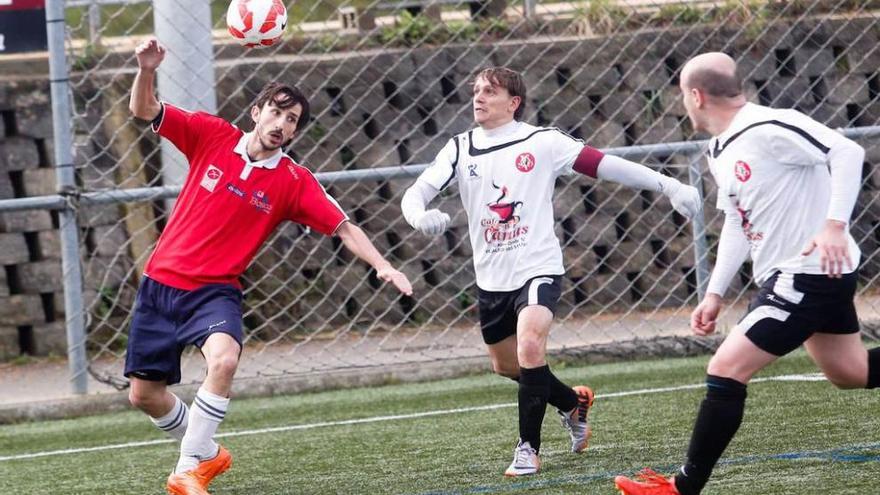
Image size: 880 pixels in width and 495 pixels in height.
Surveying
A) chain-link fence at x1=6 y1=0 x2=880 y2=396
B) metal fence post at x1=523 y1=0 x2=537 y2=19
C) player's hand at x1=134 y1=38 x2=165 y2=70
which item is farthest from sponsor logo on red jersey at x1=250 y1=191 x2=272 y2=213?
metal fence post at x1=523 y1=0 x2=537 y2=19

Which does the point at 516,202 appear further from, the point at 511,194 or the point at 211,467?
the point at 211,467

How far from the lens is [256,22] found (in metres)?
6.40

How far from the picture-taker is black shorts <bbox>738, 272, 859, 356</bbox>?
491 centimetres

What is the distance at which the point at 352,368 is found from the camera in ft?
30.3

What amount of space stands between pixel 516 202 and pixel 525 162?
0.56 ft

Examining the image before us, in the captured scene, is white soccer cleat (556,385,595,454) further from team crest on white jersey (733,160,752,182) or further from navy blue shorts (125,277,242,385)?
team crest on white jersey (733,160,752,182)

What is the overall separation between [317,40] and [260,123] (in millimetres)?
5596

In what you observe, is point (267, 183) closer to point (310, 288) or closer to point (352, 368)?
point (352, 368)

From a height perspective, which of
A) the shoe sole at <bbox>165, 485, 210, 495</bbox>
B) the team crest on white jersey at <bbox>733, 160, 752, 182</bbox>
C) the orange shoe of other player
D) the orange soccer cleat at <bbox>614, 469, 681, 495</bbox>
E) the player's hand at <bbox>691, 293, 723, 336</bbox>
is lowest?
the shoe sole at <bbox>165, 485, 210, 495</bbox>

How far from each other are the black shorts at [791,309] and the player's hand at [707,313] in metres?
0.23

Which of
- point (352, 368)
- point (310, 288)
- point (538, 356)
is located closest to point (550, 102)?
point (310, 288)

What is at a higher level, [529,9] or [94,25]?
[529,9]

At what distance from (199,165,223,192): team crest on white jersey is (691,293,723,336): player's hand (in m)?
1.98

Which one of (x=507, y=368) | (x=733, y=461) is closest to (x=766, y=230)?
(x=733, y=461)
